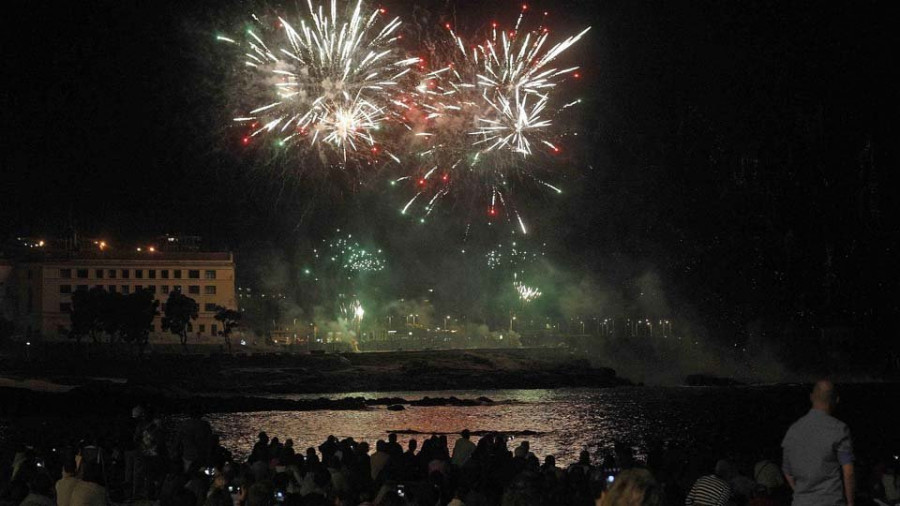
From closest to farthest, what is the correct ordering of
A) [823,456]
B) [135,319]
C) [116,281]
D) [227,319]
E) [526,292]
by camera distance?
1. [823,456]
2. [135,319]
3. [227,319]
4. [116,281]
5. [526,292]

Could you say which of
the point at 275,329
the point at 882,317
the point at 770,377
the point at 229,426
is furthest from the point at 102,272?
the point at 882,317

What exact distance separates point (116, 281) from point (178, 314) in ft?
59.1

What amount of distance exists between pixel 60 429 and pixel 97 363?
→ 50511mm

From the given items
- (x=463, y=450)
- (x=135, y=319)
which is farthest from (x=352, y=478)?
(x=135, y=319)

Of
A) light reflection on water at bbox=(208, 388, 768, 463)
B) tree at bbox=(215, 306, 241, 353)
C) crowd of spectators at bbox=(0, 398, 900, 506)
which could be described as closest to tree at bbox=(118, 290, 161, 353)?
tree at bbox=(215, 306, 241, 353)

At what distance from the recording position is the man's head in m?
8.16

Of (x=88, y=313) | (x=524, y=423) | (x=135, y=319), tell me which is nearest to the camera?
(x=524, y=423)

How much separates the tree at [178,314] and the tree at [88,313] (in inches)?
301

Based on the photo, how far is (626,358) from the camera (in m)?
138

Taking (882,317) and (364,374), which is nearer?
(364,374)

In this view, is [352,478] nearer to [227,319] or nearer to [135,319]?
[135,319]

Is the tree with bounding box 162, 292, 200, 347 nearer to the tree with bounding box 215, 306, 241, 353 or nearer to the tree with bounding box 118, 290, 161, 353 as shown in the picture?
the tree with bounding box 118, 290, 161, 353

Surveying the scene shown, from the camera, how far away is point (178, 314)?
111438 millimetres

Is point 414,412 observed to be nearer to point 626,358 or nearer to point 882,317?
point 626,358
